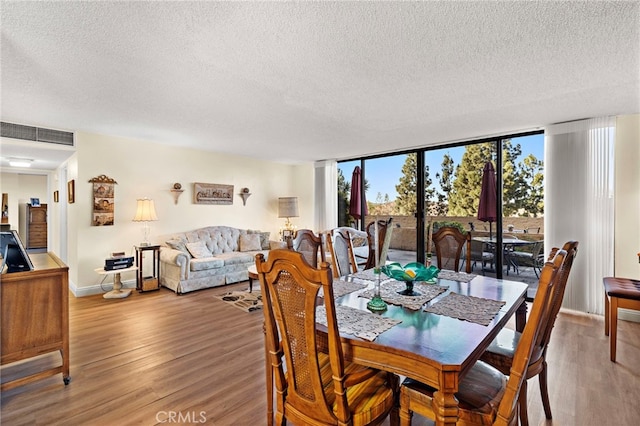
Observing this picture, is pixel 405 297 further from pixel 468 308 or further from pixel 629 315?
pixel 629 315

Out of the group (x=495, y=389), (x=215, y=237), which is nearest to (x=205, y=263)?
(x=215, y=237)

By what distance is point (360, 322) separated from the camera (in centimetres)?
153

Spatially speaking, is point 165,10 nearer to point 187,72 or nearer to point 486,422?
point 187,72

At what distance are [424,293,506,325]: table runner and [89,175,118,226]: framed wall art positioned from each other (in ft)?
16.1

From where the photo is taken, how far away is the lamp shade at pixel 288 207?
682 cm

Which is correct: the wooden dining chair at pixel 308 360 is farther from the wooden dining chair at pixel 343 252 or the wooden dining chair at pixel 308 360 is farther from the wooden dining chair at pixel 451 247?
the wooden dining chair at pixel 451 247

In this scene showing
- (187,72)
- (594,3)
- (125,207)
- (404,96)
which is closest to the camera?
(594,3)

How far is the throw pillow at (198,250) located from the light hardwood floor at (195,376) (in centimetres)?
149

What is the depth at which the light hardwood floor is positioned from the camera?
1.92 metres

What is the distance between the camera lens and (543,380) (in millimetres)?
1850

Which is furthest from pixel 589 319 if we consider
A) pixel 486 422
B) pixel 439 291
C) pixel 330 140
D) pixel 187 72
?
pixel 187 72

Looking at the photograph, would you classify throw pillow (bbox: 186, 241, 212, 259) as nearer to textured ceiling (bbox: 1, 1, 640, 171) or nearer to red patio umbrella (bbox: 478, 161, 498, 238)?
textured ceiling (bbox: 1, 1, 640, 171)

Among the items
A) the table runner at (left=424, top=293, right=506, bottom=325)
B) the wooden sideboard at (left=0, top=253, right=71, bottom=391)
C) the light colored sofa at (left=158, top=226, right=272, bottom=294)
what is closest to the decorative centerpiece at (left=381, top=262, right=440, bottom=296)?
the table runner at (left=424, top=293, right=506, bottom=325)

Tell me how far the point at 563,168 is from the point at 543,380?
308 cm
